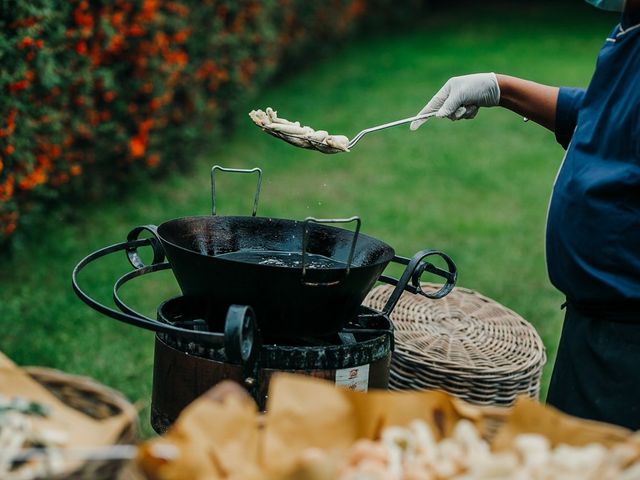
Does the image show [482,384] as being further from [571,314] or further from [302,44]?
[302,44]

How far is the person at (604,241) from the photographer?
7.52 feet

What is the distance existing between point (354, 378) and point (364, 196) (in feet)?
15.6

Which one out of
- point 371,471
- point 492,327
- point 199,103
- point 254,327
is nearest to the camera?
point 371,471

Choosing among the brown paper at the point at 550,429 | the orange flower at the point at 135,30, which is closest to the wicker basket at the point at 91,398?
the brown paper at the point at 550,429

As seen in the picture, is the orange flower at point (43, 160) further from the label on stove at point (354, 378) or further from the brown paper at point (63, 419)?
the brown paper at point (63, 419)

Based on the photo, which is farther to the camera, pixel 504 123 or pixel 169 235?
pixel 504 123

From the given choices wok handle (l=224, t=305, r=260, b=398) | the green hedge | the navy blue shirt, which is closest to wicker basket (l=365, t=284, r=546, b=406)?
the navy blue shirt

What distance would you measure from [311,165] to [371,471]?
6371 mm

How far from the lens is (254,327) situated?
6.58ft

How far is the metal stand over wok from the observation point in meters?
2.03

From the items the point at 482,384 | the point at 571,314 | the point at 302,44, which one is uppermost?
the point at 302,44

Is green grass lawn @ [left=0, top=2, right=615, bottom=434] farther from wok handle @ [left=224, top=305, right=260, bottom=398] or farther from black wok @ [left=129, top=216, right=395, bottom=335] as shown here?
wok handle @ [left=224, top=305, right=260, bottom=398]

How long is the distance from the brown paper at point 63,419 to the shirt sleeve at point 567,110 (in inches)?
74.0

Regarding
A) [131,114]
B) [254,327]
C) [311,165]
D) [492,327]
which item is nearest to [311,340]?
[254,327]
